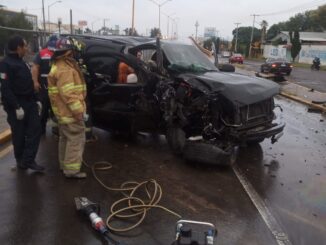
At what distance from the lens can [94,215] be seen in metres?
3.98

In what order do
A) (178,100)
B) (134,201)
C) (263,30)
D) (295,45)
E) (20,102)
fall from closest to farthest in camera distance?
1. (134,201)
2. (20,102)
3. (178,100)
4. (295,45)
5. (263,30)

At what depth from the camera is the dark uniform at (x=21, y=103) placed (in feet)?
16.6

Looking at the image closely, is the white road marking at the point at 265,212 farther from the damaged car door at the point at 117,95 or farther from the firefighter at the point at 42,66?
the firefighter at the point at 42,66

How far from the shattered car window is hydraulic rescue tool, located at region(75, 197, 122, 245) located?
3262mm

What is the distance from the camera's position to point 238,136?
5.86 meters

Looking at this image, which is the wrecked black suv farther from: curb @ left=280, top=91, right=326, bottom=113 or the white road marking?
curb @ left=280, top=91, right=326, bottom=113

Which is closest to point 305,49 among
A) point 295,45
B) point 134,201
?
point 295,45

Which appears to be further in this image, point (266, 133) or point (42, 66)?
point (42, 66)

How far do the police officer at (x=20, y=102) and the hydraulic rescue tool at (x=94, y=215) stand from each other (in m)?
1.58

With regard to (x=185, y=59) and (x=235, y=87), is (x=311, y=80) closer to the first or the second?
(x=185, y=59)

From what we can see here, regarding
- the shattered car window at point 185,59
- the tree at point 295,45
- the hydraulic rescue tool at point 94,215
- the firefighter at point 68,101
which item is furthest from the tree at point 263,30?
the hydraulic rescue tool at point 94,215

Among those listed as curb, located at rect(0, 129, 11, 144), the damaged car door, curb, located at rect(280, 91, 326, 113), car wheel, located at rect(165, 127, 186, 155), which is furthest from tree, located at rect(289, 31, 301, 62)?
curb, located at rect(0, 129, 11, 144)

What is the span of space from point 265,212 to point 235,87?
2040 mm

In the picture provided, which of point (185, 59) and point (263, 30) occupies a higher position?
point (263, 30)
